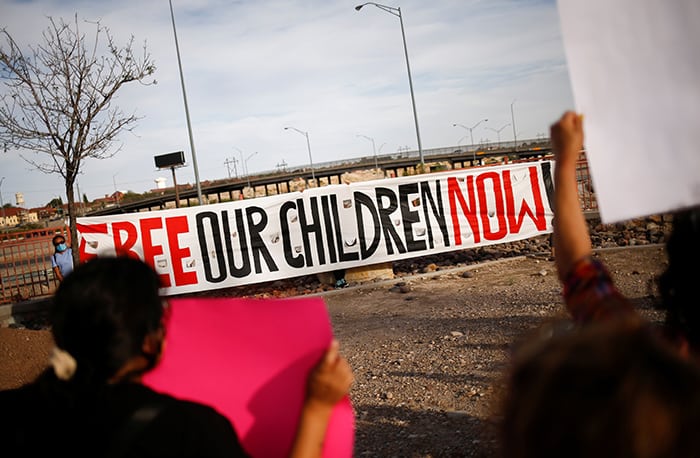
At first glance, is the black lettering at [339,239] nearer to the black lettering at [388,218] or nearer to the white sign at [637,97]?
the black lettering at [388,218]

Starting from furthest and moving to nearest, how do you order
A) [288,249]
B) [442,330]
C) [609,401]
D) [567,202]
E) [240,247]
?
[288,249], [240,247], [442,330], [567,202], [609,401]

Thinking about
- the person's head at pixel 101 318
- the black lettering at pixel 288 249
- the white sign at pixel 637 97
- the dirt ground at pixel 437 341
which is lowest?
the dirt ground at pixel 437 341

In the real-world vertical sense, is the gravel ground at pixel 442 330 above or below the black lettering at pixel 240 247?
below

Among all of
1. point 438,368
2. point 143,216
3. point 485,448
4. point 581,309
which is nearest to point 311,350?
point 581,309

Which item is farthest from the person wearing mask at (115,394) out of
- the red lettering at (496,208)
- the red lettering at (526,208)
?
the red lettering at (526,208)

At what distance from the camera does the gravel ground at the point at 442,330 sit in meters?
4.73

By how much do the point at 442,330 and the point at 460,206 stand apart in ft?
18.4

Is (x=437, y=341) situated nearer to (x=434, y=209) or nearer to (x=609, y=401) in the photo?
(x=434, y=209)

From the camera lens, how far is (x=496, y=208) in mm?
12953

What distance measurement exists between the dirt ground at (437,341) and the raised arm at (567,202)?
519 millimetres

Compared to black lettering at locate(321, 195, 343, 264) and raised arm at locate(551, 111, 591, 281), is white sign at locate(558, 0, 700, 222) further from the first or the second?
black lettering at locate(321, 195, 343, 264)

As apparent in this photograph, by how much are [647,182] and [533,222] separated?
11988mm

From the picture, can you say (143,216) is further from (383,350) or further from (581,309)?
(581,309)

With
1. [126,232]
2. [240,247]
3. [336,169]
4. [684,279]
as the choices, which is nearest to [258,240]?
[240,247]
